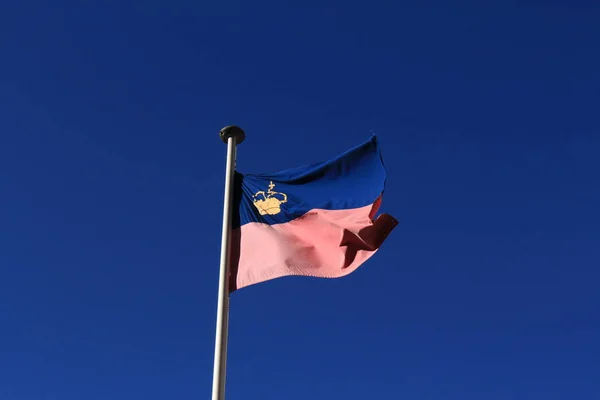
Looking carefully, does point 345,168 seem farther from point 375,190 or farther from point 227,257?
point 227,257

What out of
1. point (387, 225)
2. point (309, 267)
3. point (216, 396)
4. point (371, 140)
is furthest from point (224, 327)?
point (371, 140)

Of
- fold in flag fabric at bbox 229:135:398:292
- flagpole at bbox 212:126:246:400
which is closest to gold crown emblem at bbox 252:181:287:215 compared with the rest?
fold in flag fabric at bbox 229:135:398:292

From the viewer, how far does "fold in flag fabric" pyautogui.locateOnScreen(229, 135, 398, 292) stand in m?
16.3

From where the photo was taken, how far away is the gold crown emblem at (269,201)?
17.1m

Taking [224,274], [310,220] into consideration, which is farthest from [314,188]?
[224,274]

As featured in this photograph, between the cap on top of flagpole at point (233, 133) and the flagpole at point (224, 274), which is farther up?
the cap on top of flagpole at point (233, 133)

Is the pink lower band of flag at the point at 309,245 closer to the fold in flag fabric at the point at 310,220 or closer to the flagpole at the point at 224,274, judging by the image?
the fold in flag fabric at the point at 310,220

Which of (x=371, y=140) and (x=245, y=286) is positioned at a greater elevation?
(x=371, y=140)

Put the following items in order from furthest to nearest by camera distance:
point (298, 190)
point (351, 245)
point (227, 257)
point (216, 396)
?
point (298, 190) < point (351, 245) < point (227, 257) < point (216, 396)

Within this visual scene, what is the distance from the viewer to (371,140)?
59.6 feet

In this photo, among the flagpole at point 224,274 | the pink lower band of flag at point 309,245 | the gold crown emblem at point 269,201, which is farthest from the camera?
the gold crown emblem at point 269,201

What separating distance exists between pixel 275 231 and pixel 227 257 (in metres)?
1.60

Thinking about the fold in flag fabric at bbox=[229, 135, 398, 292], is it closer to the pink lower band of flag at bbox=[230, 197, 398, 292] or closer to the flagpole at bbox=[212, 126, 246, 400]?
the pink lower band of flag at bbox=[230, 197, 398, 292]

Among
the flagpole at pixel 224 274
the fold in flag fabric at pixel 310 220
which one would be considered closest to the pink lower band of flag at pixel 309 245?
the fold in flag fabric at pixel 310 220
